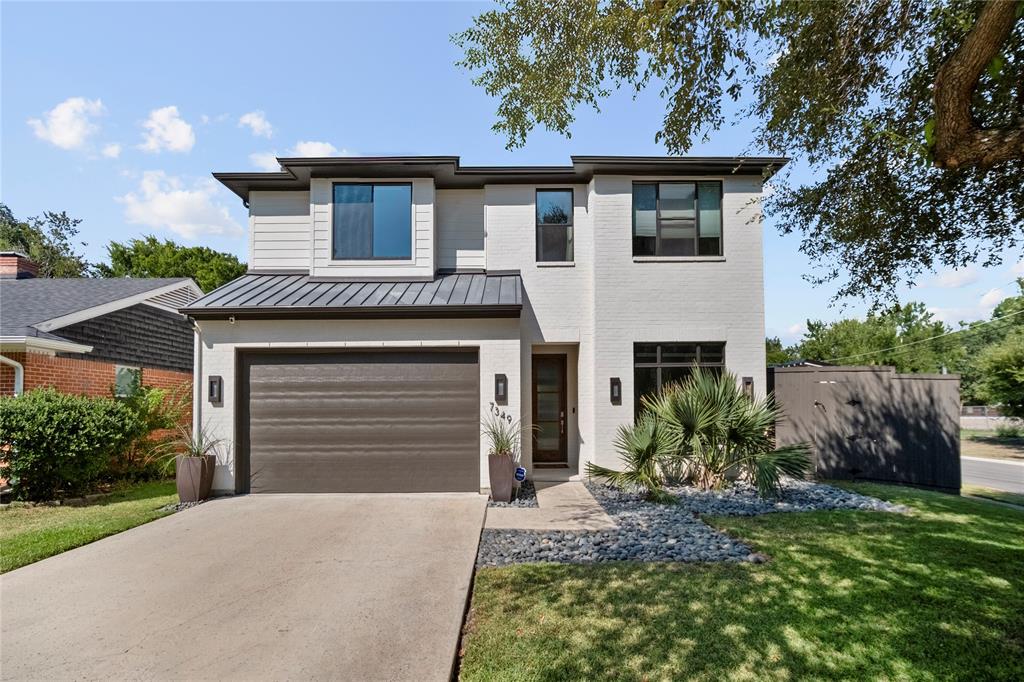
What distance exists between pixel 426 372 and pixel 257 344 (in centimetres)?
316

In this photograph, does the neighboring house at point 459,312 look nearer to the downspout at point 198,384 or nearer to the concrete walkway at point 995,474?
the downspout at point 198,384

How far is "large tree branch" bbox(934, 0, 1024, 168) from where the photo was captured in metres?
3.61

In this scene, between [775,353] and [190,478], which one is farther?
[775,353]

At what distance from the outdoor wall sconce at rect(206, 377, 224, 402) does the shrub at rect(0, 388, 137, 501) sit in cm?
187

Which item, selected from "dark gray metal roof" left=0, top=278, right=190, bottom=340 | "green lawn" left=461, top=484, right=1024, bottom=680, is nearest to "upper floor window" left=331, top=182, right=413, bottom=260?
"dark gray metal roof" left=0, top=278, right=190, bottom=340

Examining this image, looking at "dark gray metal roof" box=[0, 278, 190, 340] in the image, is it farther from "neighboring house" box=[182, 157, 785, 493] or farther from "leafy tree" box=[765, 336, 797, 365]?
"leafy tree" box=[765, 336, 797, 365]

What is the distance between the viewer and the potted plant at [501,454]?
8.49 meters

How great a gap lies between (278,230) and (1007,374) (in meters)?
31.2

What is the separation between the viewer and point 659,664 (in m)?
3.45

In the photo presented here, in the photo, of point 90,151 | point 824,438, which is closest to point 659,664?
point 824,438

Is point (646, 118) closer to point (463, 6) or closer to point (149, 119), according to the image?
point (463, 6)

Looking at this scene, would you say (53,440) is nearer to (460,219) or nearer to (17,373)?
(17,373)

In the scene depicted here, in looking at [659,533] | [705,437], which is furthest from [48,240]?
[659,533]

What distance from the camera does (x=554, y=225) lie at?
1116 centimetres
